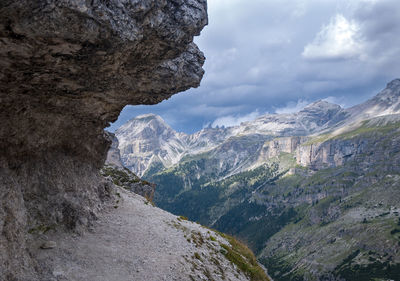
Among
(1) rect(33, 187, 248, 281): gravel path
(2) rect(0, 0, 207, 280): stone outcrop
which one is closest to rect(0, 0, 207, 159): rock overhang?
(2) rect(0, 0, 207, 280): stone outcrop

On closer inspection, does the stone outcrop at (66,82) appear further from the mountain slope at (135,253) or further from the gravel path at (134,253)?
the gravel path at (134,253)

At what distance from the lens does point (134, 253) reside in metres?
20.9

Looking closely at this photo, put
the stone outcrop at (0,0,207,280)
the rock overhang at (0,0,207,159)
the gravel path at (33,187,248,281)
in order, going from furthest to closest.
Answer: the gravel path at (33,187,248,281)
the stone outcrop at (0,0,207,280)
the rock overhang at (0,0,207,159)

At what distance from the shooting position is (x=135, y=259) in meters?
20.0

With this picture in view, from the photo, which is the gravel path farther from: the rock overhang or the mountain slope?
the rock overhang

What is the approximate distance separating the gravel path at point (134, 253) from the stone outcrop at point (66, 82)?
66.2 inches

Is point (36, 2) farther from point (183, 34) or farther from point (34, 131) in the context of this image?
point (34, 131)

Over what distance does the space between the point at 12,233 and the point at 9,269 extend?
2.15 metres

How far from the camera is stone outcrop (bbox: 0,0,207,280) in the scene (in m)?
10.7

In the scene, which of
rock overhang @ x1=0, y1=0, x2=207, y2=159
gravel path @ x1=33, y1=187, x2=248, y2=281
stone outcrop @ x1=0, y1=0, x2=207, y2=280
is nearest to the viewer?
rock overhang @ x1=0, y1=0, x2=207, y2=159

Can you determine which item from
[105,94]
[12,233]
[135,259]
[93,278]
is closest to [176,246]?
[135,259]

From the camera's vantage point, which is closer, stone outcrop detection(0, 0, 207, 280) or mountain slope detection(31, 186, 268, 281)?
stone outcrop detection(0, 0, 207, 280)

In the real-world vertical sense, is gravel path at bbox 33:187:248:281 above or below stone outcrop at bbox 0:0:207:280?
below

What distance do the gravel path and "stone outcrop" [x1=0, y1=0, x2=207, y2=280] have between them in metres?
1.68
